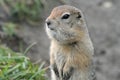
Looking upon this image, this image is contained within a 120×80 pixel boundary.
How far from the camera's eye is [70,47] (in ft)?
17.8

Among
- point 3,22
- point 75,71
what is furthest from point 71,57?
point 3,22

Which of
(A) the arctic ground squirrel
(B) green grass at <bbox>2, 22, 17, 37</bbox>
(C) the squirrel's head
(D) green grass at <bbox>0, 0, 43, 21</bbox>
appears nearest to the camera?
(C) the squirrel's head

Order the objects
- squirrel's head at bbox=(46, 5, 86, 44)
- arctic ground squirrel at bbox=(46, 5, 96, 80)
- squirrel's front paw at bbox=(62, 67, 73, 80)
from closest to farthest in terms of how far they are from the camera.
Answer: squirrel's head at bbox=(46, 5, 86, 44), arctic ground squirrel at bbox=(46, 5, 96, 80), squirrel's front paw at bbox=(62, 67, 73, 80)

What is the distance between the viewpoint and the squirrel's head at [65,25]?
5.14 m

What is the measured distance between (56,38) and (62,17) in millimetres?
227

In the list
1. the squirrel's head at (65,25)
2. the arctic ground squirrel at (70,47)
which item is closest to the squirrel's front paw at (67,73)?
the arctic ground squirrel at (70,47)

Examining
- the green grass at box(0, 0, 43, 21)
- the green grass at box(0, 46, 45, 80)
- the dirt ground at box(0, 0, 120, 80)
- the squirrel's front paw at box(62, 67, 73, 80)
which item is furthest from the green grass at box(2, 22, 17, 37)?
the squirrel's front paw at box(62, 67, 73, 80)

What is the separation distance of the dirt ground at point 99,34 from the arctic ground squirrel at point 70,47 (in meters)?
1.93

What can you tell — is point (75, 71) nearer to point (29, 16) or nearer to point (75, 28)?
point (75, 28)

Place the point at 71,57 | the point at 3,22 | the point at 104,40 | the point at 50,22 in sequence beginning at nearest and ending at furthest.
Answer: the point at 50,22
the point at 71,57
the point at 3,22
the point at 104,40

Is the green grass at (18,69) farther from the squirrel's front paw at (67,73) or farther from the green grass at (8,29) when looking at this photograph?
the green grass at (8,29)

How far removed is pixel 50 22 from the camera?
5086 millimetres

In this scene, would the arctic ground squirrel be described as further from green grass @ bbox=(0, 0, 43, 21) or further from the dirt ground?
green grass @ bbox=(0, 0, 43, 21)

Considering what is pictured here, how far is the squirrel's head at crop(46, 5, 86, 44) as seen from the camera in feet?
16.9
